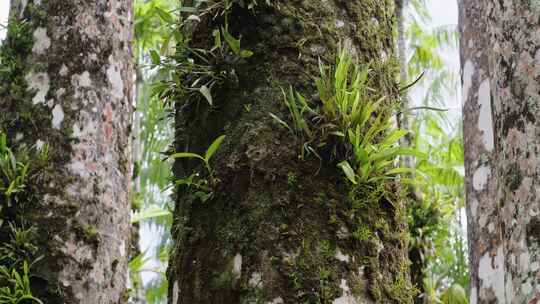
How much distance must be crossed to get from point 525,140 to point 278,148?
2.26ft

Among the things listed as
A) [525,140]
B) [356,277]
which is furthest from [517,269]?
[356,277]

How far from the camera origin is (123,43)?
2846 mm

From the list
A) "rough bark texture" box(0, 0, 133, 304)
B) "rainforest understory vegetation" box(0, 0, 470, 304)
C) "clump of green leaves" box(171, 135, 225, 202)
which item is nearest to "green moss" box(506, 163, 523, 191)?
"rainforest understory vegetation" box(0, 0, 470, 304)

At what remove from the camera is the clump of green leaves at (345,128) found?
5.76 ft

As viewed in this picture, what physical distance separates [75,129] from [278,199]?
46.2 inches

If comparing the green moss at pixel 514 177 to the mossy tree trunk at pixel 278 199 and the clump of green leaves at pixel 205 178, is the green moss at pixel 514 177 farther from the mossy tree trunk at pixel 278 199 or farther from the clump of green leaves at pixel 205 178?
the clump of green leaves at pixel 205 178

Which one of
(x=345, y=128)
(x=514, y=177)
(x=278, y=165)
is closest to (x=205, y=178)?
(x=278, y=165)

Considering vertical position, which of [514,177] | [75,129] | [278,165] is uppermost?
[75,129]

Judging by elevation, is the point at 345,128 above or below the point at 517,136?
above

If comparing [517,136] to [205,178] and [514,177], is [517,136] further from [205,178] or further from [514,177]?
[205,178]

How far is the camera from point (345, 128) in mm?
1761

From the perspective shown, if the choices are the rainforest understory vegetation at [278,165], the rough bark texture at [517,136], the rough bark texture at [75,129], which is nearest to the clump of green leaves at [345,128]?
the rainforest understory vegetation at [278,165]

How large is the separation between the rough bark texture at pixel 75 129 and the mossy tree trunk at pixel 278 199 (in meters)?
0.61

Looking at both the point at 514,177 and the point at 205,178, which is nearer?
the point at 514,177
